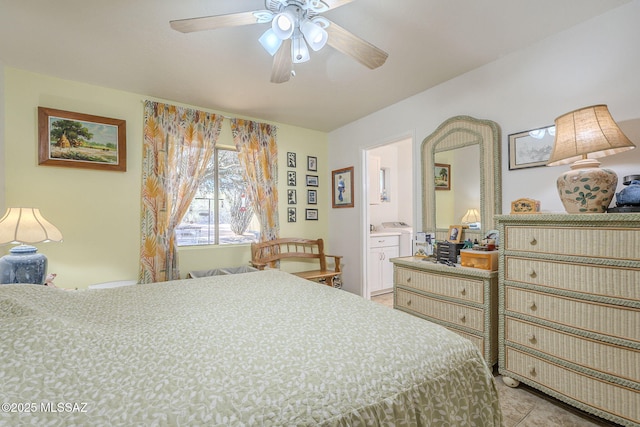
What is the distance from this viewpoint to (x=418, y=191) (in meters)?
3.15

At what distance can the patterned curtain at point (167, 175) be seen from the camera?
3.12m

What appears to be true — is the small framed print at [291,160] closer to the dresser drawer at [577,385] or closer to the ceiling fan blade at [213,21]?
the ceiling fan blade at [213,21]

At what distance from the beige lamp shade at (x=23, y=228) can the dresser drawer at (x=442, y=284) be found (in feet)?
9.93

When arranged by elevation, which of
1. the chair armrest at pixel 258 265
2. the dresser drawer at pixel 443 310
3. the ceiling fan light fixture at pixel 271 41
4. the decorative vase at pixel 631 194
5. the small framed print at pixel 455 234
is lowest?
the dresser drawer at pixel 443 310

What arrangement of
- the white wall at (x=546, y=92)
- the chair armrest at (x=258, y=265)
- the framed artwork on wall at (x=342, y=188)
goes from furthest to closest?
1. the framed artwork on wall at (x=342, y=188)
2. the chair armrest at (x=258, y=265)
3. the white wall at (x=546, y=92)

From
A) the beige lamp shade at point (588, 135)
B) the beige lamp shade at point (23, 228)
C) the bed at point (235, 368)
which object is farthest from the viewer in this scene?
the beige lamp shade at point (23, 228)

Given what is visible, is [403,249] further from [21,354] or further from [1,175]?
[1,175]

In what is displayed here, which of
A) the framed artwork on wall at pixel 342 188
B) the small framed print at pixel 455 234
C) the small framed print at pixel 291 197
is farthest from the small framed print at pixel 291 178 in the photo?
the small framed print at pixel 455 234

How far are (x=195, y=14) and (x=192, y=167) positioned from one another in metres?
1.79

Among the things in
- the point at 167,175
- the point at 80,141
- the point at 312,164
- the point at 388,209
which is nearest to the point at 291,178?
the point at 312,164

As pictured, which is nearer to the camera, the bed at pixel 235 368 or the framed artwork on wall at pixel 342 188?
the bed at pixel 235 368

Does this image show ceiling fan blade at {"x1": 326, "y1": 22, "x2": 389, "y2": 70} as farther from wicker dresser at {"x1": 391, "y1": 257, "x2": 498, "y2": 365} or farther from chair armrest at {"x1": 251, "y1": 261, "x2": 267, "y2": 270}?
chair armrest at {"x1": 251, "y1": 261, "x2": 267, "y2": 270}

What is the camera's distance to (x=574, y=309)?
1657 mm

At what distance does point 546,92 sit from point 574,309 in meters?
1.60
